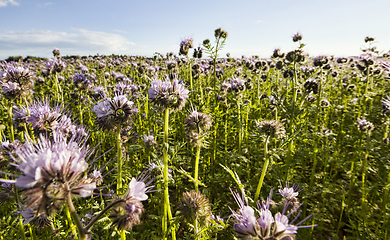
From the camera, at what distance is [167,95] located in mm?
2783

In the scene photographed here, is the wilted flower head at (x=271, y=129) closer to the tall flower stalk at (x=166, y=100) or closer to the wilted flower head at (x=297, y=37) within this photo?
the tall flower stalk at (x=166, y=100)

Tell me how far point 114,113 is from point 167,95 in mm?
732

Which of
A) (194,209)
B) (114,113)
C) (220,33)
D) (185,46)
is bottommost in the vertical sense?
(194,209)

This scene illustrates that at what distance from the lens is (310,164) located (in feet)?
19.0

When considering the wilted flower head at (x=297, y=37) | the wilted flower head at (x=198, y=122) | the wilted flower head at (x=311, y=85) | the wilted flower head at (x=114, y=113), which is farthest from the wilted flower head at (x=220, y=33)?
the wilted flower head at (x=114, y=113)

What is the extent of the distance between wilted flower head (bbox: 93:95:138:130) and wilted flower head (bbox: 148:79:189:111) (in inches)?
16.5

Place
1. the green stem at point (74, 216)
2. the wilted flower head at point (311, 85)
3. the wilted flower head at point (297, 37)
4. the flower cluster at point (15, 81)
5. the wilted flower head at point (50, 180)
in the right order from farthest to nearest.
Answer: the wilted flower head at point (297, 37)
the wilted flower head at point (311, 85)
the flower cluster at point (15, 81)
the green stem at point (74, 216)
the wilted flower head at point (50, 180)

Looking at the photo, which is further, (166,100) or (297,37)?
(297,37)

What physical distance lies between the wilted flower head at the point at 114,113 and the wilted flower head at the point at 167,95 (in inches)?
16.5

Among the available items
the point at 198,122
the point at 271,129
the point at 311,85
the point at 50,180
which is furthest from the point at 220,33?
the point at 50,180

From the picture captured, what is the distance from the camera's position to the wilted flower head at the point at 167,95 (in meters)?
2.76

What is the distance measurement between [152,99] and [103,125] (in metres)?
0.74

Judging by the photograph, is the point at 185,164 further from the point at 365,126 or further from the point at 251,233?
the point at 365,126

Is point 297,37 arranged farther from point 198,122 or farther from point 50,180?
point 50,180
